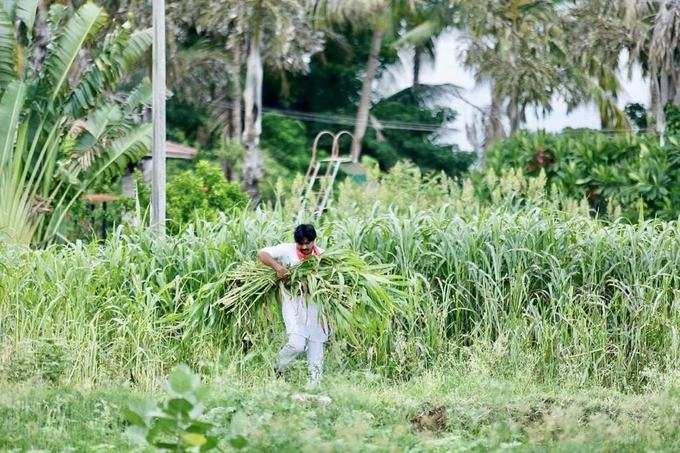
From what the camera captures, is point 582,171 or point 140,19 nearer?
point 582,171

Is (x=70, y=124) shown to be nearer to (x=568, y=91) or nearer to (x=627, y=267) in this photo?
(x=627, y=267)

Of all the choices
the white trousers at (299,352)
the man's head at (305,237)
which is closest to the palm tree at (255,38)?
the man's head at (305,237)

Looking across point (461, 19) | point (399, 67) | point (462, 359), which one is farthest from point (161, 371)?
point (399, 67)

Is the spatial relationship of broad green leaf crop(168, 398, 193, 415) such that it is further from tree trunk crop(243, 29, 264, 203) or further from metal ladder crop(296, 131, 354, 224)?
tree trunk crop(243, 29, 264, 203)

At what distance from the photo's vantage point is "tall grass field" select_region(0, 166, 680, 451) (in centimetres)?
1059

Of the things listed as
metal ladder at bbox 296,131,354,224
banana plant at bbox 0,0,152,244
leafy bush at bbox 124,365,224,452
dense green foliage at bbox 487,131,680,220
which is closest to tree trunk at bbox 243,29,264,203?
dense green foliage at bbox 487,131,680,220

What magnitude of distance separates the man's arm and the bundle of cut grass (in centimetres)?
7

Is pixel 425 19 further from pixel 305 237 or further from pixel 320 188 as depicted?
pixel 305 237

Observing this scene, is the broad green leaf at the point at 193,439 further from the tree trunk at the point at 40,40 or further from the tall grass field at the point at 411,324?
the tree trunk at the point at 40,40

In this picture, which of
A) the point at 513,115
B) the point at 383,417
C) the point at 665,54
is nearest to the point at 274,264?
the point at 383,417

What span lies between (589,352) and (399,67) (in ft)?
103

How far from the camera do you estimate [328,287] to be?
469 inches

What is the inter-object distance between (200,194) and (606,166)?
6.50 m

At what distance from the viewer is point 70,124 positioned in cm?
2053
